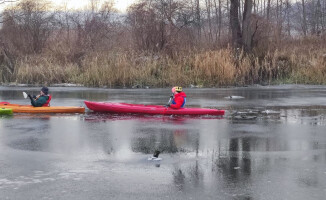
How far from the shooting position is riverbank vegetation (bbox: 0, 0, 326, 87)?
2289 cm

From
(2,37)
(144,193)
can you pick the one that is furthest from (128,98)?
(2,37)

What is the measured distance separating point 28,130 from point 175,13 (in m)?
24.0

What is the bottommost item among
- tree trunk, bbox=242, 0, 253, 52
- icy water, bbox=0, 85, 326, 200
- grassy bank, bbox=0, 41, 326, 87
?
icy water, bbox=0, 85, 326, 200

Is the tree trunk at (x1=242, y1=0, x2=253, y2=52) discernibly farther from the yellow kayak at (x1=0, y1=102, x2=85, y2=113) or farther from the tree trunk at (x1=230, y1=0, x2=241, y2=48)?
the yellow kayak at (x1=0, y1=102, x2=85, y2=113)

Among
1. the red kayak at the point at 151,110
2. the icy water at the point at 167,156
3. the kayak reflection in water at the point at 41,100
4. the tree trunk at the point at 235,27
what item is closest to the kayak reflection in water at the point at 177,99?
the red kayak at the point at 151,110

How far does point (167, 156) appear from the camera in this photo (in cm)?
762

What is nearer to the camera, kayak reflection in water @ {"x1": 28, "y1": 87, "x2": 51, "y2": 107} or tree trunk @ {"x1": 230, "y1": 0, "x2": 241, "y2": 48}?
kayak reflection in water @ {"x1": 28, "y1": 87, "x2": 51, "y2": 107}

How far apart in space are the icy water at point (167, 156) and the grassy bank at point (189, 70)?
900 cm

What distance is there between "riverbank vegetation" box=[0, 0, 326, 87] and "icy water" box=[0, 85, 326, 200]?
373 inches

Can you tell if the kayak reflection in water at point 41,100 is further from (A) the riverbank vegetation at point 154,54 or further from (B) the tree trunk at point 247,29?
(B) the tree trunk at point 247,29

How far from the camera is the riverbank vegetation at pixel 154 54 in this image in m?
22.9

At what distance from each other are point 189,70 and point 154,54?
2623mm

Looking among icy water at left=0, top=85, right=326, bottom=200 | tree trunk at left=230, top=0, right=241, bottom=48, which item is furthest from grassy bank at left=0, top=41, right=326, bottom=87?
icy water at left=0, top=85, right=326, bottom=200

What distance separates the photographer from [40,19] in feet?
103
